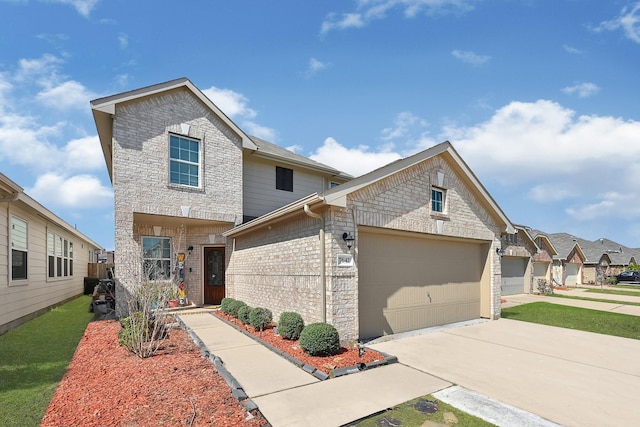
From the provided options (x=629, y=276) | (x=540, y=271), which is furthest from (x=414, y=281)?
(x=629, y=276)

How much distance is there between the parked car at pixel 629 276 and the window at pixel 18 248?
48.9 meters

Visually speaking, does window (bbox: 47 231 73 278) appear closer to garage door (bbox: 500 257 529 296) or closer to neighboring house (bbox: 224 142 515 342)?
neighboring house (bbox: 224 142 515 342)

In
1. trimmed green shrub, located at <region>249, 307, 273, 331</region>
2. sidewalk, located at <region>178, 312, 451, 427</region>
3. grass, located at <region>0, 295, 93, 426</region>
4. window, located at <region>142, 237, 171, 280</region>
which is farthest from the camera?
window, located at <region>142, 237, 171, 280</region>

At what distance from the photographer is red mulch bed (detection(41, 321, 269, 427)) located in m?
4.00

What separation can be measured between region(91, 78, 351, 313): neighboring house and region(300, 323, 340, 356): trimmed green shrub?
17.7 ft

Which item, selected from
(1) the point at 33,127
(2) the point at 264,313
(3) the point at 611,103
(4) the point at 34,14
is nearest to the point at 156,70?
(4) the point at 34,14

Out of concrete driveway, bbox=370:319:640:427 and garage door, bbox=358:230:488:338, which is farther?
garage door, bbox=358:230:488:338

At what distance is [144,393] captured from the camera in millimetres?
4734

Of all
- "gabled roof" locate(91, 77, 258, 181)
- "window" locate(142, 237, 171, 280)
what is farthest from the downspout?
"window" locate(142, 237, 171, 280)

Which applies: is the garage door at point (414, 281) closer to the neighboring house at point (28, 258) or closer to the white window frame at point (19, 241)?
the neighboring house at point (28, 258)

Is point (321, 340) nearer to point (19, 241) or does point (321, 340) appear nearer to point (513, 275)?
point (19, 241)

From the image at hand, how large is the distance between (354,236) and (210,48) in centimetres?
Answer: 752

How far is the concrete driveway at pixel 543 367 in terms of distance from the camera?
4.52 m

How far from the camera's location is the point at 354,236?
7336 millimetres
